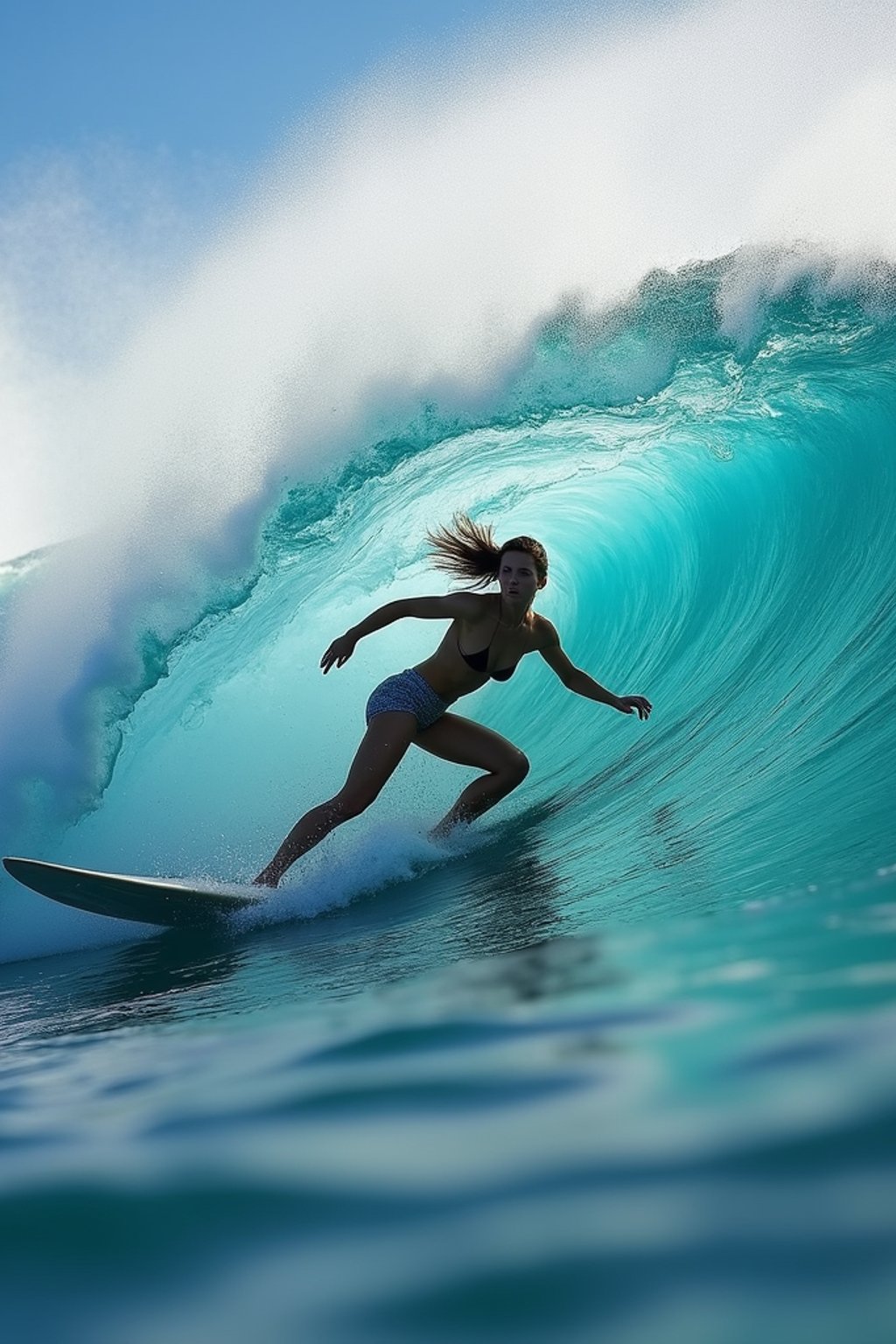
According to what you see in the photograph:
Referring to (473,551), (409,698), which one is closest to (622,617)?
(473,551)

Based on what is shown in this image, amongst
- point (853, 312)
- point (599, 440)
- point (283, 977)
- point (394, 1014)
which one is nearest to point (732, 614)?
point (599, 440)

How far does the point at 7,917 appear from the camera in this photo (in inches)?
237

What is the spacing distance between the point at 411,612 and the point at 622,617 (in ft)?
17.9

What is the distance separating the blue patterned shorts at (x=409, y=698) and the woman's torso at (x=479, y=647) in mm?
42

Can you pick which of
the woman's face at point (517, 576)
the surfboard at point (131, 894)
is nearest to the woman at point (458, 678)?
the woman's face at point (517, 576)

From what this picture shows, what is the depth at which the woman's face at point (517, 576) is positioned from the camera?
499cm

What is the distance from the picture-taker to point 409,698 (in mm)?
5215

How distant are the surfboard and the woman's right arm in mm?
1047

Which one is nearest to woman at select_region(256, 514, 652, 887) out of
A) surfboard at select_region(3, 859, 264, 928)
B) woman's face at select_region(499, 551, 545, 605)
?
woman's face at select_region(499, 551, 545, 605)

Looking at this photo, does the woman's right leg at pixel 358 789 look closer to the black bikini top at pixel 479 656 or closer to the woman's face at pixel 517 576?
the black bikini top at pixel 479 656

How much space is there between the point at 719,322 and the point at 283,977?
585cm

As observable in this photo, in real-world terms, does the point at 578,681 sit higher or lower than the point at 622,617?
lower

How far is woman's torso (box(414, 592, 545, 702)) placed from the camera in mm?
5191

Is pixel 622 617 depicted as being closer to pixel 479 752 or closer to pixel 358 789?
pixel 479 752
